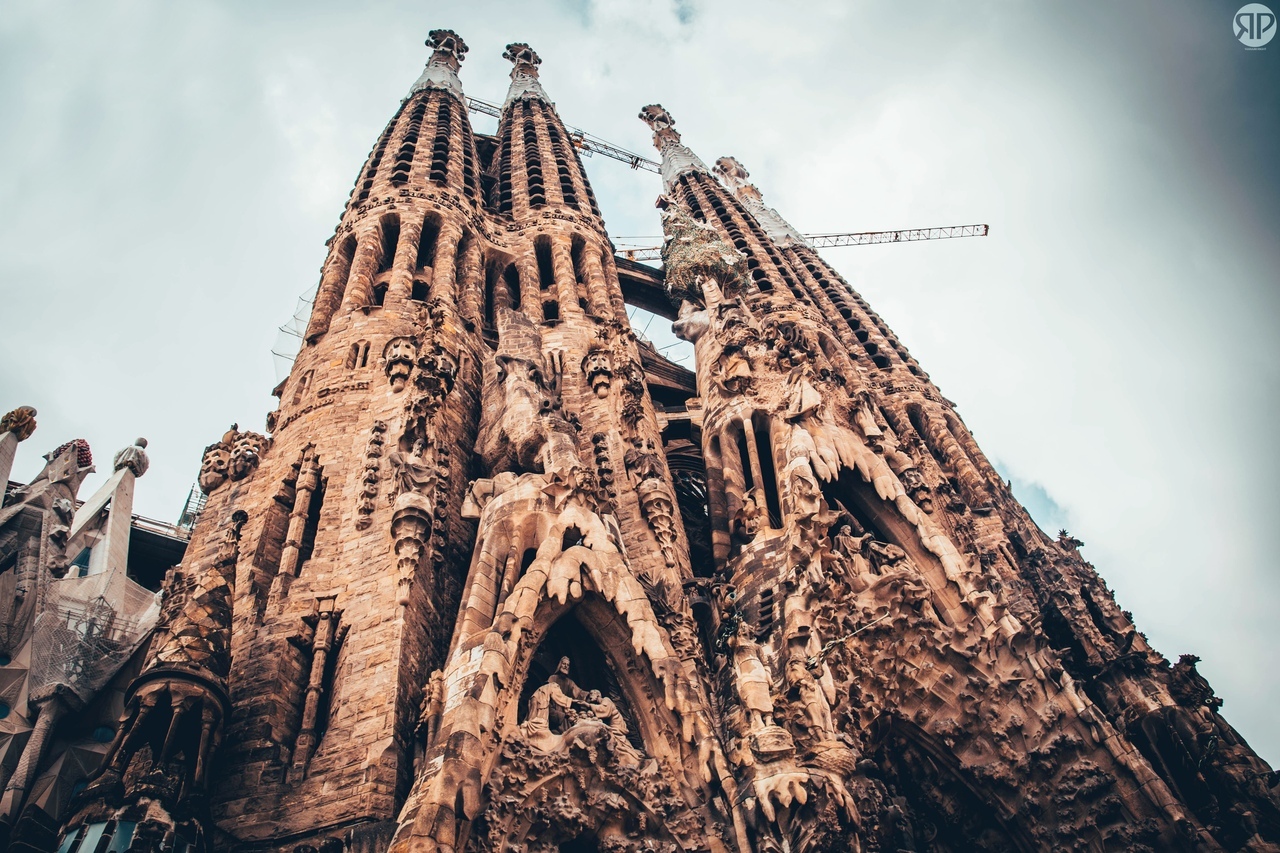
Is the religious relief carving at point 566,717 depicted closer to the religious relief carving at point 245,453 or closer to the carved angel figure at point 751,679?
the carved angel figure at point 751,679

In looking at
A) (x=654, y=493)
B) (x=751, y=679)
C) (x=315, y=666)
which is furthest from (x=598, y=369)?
(x=315, y=666)

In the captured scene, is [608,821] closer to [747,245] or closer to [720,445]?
[720,445]

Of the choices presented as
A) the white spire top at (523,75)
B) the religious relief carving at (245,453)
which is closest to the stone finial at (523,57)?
the white spire top at (523,75)

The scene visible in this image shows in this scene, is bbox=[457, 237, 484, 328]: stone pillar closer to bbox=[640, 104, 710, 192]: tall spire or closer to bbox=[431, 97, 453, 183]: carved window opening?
bbox=[431, 97, 453, 183]: carved window opening

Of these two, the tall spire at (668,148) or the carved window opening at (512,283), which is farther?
the tall spire at (668,148)

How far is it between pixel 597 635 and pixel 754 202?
37916 millimetres

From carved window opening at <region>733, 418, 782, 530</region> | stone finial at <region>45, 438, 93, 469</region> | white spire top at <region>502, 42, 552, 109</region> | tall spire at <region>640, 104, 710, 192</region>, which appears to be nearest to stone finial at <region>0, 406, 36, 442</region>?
stone finial at <region>45, 438, 93, 469</region>

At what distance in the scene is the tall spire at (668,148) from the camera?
4512 cm

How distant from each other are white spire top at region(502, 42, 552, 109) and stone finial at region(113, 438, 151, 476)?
2064cm

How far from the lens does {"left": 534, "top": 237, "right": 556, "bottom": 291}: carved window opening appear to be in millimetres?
27750

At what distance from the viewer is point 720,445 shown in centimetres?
2031

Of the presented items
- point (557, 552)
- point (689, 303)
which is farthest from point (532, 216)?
point (557, 552)

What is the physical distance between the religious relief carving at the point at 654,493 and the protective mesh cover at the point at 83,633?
8.58 meters

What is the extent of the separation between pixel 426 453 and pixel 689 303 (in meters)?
13.8
